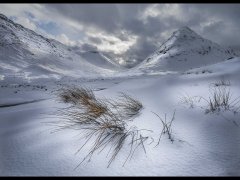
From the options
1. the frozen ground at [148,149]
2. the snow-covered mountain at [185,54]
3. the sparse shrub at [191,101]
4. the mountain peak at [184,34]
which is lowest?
the frozen ground at [148,149]

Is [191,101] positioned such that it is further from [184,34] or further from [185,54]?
[184,34]

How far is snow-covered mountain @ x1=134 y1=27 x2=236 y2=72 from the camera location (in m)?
110

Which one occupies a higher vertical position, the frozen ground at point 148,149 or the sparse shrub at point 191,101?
the sparse shrub at point 191,101

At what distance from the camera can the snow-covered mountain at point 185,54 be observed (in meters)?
110

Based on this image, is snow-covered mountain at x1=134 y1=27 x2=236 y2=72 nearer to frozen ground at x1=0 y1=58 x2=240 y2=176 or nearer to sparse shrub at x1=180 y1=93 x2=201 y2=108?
sparse shrub at x1=180 y1=93 x2=201 y2=108

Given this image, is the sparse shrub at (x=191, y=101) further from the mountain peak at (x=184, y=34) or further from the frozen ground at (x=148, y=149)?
the mountain peak at (x=184, y=34)

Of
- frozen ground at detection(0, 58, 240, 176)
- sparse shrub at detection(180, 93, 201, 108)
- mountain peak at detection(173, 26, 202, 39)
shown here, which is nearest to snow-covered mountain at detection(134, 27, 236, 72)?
mountain peak at detection(173, 26, 202, 39)

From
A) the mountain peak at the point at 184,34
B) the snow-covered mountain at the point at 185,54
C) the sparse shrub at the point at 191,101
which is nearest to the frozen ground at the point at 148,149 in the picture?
the sparse shrub at the point at 191,101

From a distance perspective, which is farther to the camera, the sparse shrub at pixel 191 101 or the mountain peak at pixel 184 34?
the mountain peak at pixel 184 34

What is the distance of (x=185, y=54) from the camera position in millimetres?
132375

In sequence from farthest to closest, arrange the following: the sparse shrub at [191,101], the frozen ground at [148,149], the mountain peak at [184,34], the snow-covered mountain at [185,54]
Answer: the mountain peak at [184,34] < the snow-covered mountain at [185,54] < the sparse shrub at [191,101] < the frozen ground at [148,149]

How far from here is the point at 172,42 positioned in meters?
156

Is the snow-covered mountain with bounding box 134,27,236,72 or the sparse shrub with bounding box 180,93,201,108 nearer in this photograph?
the sparse shrub with bounding box 180,93,201,108

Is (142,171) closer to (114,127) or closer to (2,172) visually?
(114,127)
